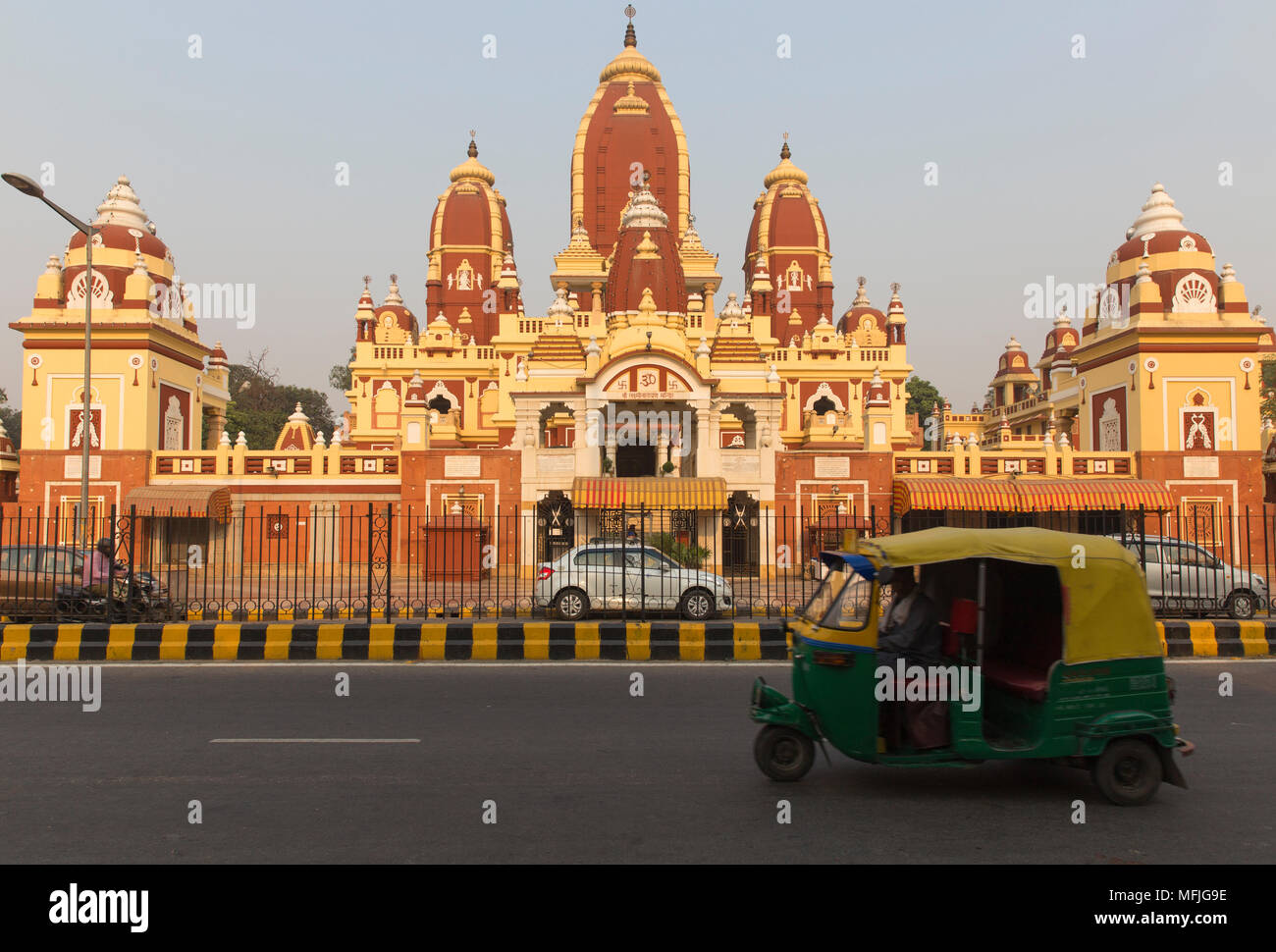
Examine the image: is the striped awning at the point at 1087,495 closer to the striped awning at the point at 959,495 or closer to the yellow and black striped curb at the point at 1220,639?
the striped awning at the point at 959,495

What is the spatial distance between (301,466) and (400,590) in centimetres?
792

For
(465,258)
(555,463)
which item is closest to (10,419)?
(465,258)

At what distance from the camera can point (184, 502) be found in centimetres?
2370

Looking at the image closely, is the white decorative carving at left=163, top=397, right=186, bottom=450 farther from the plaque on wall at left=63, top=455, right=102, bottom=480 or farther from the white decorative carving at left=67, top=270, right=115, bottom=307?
the white decorative carving at left=67, top=270, right=115, bottom=307

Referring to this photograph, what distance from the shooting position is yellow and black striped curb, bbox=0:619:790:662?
36.9ft

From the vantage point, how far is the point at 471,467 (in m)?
23.5

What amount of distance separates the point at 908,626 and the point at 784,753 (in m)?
1.20

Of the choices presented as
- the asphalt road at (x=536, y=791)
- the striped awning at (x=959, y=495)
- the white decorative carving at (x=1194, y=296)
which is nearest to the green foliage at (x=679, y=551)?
the striped awning at (x=959, y=495)

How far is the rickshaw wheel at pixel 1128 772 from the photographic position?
18.7 feet

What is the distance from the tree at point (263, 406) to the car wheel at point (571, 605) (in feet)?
150

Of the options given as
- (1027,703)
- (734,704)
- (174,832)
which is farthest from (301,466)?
(1027,703)
